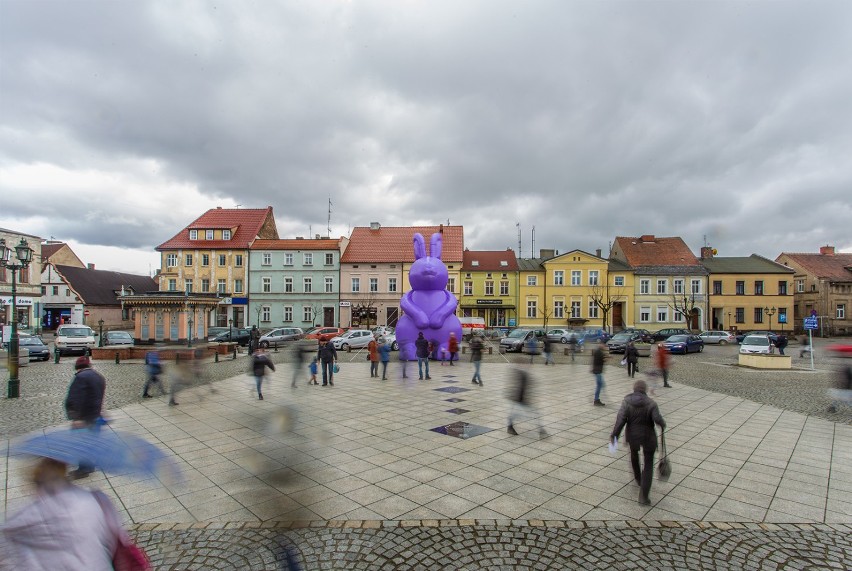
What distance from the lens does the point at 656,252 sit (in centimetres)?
5112

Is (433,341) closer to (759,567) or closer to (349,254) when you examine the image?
(759,567)

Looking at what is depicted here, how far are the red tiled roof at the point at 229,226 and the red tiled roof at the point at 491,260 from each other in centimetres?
2180

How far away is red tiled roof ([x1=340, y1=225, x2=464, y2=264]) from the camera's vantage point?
48000 millimetres

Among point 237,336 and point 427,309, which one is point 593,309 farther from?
point 237,336

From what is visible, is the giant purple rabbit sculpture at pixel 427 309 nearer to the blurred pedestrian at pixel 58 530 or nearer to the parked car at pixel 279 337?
the parked car at pixel 279 337

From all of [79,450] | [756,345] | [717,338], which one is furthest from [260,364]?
[717,338]

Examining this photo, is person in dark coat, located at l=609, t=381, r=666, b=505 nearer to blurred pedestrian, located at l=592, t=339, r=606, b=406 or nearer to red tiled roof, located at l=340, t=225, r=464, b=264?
blurred pedestrian, located at l=592, t=339, r=606, b=406

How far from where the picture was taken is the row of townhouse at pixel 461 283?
155ft

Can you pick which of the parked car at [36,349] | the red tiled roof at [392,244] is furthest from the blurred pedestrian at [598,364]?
the red tiled roof at [392,244]

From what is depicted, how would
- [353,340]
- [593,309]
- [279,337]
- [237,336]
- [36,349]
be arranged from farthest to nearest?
[593,309]
[237,336]
[279,337]
[353,340]
[36,349]

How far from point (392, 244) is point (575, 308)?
19861 mm

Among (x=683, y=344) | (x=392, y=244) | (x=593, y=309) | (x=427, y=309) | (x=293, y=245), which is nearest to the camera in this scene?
(x=427, y=309)

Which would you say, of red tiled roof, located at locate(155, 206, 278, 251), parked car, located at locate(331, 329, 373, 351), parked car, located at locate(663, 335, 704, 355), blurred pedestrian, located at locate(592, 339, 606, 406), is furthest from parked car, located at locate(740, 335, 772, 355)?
red tiled roof, located at locate(155, 206, 278, 251)

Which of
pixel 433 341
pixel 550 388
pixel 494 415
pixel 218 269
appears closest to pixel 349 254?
pixel 218 269
